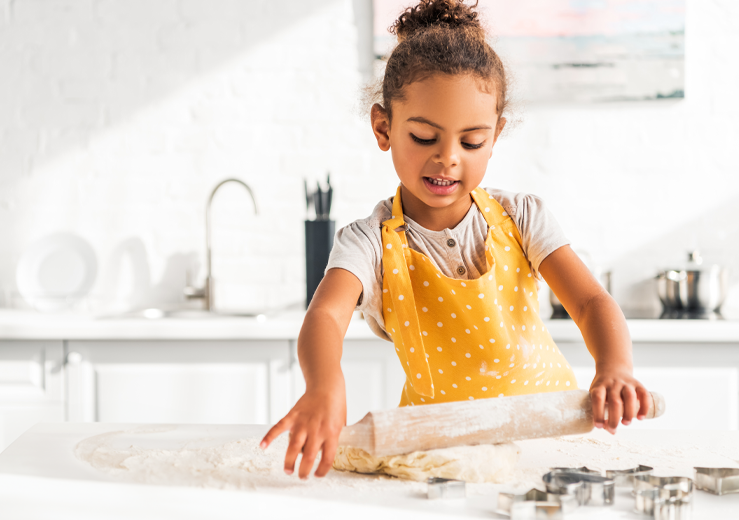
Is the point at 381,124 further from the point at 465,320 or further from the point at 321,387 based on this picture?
the point at 321,387

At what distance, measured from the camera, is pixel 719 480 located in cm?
60

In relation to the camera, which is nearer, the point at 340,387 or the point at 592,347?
the point at 340,387

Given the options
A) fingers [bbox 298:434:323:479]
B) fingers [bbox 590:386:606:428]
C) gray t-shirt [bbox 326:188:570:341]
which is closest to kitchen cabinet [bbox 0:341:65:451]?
gray t-shirt [bbox 326:188:570:341]

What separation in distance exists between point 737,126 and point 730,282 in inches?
21.3

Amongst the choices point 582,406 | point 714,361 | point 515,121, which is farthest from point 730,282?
point 582,406

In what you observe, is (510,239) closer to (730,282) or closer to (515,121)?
(515,121)

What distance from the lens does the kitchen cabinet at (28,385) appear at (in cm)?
183

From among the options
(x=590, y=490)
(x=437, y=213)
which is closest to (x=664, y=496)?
(x=590, y=490)

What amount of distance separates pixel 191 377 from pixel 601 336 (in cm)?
131

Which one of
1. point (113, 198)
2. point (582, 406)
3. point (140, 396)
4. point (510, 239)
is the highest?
point (113, 198)

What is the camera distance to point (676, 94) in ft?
7.29

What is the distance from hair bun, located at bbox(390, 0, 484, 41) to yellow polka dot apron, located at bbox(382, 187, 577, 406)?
0.85ft

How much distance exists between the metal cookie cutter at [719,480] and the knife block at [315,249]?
1.46 meters

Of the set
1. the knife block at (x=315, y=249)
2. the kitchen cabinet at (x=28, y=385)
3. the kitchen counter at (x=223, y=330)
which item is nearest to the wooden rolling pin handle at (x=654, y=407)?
the kitchen counter at (x=223, y=330)
